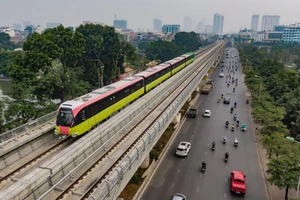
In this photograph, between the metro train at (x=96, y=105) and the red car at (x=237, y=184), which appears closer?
the metro train at (x=96, y=105)

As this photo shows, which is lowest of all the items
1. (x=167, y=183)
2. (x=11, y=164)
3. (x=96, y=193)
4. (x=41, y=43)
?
(x=167, y=183)

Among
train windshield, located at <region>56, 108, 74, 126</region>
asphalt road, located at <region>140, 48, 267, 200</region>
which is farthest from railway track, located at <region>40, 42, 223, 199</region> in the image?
asphalt road, located at <region>140, 48, 267, 200</region>

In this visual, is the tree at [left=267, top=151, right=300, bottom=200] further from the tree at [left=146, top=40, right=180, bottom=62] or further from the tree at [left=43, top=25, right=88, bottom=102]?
the tree at [left=146, top=40, right=180, bottom=62]

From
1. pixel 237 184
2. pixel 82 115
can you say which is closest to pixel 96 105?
pixel 82 115

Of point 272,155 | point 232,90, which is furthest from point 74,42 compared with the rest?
point 232,90

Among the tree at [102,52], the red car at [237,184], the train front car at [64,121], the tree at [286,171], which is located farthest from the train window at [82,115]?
the tree at [102,52]

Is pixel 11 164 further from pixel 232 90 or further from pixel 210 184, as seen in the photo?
pixel 232 90

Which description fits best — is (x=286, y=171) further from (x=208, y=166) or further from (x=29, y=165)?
(x=29, y=165)

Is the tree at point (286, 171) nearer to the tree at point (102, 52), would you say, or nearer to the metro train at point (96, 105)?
the metro train at point (96, 105)
